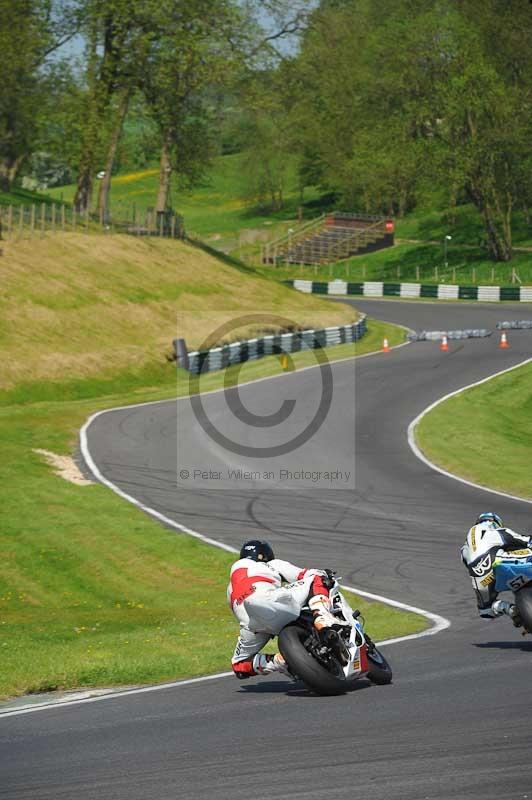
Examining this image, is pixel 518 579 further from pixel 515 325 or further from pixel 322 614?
pixel 515 325

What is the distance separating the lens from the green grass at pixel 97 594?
1378cm

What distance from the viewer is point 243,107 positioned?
7312 cm

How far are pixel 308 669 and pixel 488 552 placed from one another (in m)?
3.63

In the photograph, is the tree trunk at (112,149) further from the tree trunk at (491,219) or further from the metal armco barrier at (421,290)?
the tree trunk at (491,219)

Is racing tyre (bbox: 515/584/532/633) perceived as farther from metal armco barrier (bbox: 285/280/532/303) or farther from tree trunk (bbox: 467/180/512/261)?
tree trunk (bbox: 467/180/512/261)

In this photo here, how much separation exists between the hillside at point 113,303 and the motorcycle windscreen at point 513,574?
3524cm

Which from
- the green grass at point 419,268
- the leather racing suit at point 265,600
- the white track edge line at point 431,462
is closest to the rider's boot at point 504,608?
the leather racing suit at point 265,600

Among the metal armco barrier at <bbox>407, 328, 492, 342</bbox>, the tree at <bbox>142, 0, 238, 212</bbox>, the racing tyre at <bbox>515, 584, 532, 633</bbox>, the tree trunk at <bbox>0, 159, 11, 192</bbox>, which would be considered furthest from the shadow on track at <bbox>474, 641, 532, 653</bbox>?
the tree trunk at <bbox>0, 159, 11, 192</bbox>

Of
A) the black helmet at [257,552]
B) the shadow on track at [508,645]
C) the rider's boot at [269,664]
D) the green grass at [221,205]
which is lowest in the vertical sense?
the shadow on track at [508,645]

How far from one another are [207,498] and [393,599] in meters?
9.85

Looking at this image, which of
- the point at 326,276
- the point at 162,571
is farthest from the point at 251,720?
the point at 326,276

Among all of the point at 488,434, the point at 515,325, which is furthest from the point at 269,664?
the point at 515,325

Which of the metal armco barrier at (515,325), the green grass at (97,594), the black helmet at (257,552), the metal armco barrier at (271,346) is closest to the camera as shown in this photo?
the black helmet at (257,552)

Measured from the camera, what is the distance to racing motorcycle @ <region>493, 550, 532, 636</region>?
41.3ft
